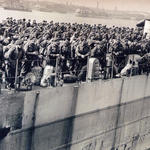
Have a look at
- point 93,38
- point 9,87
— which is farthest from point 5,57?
point 93,38

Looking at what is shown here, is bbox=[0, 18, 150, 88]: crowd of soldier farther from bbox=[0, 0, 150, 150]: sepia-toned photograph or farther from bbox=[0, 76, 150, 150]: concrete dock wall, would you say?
bbox=[0, 76, 150, 150]: concrete dock wall

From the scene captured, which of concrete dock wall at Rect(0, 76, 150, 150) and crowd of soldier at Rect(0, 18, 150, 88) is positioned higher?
crowd of soldier at Rect(0, 18, 150, 88)

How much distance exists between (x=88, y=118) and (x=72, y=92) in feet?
4.70

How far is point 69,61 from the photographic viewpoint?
45.2 feet

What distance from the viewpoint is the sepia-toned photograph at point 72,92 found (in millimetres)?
11375

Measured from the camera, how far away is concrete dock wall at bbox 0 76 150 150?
1152 centimetres

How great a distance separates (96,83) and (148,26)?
1457 cm

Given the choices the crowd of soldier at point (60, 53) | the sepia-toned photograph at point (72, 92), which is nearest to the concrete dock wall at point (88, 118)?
the sepia-toned photograph at point (72, 92)

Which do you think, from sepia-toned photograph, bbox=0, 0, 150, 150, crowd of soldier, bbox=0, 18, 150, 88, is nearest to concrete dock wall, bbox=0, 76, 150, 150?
sepia-toned photograph, bbox=0, 0, 150, 150

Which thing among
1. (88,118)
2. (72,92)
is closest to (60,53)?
(72,92)

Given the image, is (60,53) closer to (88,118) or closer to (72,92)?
(72,92)

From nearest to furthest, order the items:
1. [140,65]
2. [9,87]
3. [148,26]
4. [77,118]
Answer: [9,87]
[77,118]
[140,65]
[148,26]

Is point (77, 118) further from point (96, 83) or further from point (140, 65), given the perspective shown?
point (140, 65)

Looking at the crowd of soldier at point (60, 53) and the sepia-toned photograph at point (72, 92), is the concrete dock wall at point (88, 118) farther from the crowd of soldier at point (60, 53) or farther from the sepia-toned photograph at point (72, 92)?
the crowd of soldier at point (60, 53)
